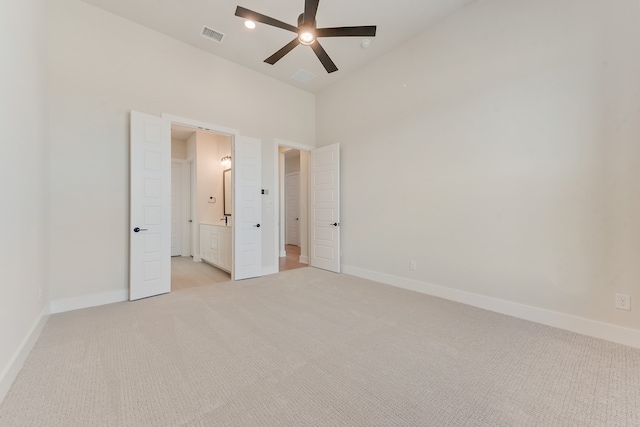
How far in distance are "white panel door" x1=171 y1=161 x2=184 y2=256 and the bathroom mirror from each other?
4.66 feet

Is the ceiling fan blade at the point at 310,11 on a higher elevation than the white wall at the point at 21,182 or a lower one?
higher

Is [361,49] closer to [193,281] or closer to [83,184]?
[83,184]

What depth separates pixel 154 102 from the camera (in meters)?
3.42

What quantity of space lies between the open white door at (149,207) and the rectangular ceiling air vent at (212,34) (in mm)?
1370

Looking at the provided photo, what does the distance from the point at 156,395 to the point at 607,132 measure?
407 cm

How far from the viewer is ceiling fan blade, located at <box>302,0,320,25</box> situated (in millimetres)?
2291

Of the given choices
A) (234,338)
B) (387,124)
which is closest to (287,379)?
(234,338)

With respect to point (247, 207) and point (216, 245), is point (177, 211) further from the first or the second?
point (247, 207)

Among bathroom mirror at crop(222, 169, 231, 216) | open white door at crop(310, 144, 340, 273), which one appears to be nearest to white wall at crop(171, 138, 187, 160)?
bathroom mirror at crop(222, 169, 231, 216)

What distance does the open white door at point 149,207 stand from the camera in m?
3.14

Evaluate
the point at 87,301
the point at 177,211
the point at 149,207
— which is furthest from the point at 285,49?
the point at 177,211

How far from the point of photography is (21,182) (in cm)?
189

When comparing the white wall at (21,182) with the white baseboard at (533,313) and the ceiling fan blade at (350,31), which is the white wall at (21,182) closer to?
the ceiling fan blade at (350,31)

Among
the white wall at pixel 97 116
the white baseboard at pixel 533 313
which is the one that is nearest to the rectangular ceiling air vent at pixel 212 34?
the white wall at pixel 97 116
